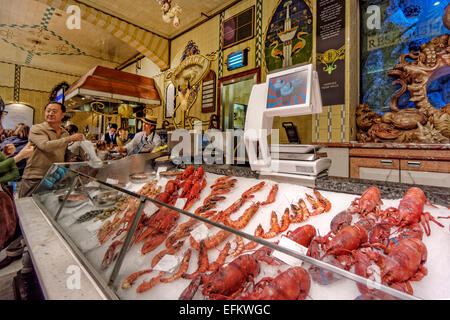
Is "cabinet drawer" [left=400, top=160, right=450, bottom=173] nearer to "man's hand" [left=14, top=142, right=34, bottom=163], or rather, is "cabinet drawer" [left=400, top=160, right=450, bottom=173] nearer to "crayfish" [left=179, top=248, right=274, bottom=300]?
"crayfish" [left=179, top=248, right=274, bottom=300]

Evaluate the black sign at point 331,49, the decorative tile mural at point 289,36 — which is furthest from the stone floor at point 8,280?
the decorative tile mural at point 289,36

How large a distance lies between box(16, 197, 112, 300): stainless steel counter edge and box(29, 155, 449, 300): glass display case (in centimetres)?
3

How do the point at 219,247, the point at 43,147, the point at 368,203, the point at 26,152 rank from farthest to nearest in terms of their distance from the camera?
the point at 43,147 < the point at 26,152 < the point at 368,203 < the point at 219,247

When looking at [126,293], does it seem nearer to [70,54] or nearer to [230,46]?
[230,46]

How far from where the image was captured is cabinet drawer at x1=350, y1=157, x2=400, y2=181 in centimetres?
254

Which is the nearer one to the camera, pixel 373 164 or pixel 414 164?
pixel 414 164

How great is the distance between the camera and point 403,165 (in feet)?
8.11

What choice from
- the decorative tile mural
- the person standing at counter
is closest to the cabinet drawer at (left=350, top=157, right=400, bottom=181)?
the decorative tile mural

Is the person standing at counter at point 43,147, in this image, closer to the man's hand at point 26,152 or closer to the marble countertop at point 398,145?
the man's hand at point 26,152

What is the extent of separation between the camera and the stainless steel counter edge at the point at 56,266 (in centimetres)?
72

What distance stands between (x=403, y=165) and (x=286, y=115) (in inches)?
75.9

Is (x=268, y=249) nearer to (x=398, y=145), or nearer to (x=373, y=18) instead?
(x=398, y=145)

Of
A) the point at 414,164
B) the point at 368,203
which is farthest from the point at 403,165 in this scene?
the point at 368,203
